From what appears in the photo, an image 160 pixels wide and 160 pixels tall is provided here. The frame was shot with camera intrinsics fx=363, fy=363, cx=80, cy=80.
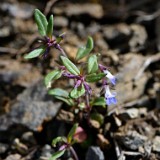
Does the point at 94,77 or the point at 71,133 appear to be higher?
the point at 94,77

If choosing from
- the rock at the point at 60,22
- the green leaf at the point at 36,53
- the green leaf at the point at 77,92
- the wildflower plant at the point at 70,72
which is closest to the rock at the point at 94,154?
the wildflower plant at the point at 70,72

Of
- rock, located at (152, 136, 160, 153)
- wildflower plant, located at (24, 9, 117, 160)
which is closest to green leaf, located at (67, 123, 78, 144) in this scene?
Result: wildflower plant, located at (24, 9, 117, 160)

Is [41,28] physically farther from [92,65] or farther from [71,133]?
[71,133]

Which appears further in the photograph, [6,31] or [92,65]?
[6,31]

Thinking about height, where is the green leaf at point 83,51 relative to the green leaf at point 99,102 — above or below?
above

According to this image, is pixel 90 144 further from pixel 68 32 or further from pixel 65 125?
pixel 68 32

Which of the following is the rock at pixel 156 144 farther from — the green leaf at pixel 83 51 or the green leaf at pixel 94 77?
the green leaf at pixel 83 51

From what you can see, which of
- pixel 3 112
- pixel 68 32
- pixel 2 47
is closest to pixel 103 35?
pixel 68 32

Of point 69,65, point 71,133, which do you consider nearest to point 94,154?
point 71,133
